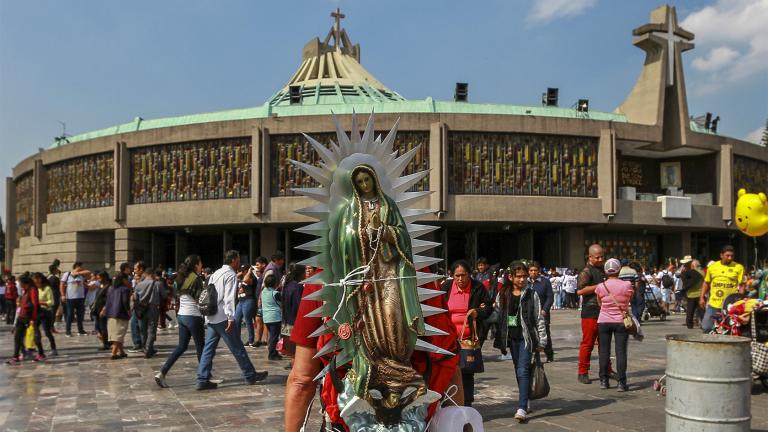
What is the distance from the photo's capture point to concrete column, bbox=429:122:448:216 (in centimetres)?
2958

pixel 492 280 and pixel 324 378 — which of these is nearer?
pixel 324 378

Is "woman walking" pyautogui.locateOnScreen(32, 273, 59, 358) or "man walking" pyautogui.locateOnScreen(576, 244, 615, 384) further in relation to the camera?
"woman walking" pyautogui.locateOnScreen(32, 273, 59, 358)

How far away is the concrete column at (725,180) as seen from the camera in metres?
34.1

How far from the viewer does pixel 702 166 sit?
117 ft

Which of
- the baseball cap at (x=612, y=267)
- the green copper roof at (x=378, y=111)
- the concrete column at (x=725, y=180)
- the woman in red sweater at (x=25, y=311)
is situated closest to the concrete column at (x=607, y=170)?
the green copper roof at (x=378, y=111)

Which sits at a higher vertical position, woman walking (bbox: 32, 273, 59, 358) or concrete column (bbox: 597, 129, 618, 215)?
concrete column (bbox: 597, 129, 618, 215)

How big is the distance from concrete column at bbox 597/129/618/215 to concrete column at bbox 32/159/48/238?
29.0 metres

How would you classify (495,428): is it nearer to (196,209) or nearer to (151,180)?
(196,209)

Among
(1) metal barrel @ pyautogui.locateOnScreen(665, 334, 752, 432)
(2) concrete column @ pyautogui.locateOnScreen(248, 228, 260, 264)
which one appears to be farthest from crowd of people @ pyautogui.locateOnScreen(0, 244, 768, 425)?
(2) concrete column @ pyautogui.locateOnScreen(248, 228, 260, 264)

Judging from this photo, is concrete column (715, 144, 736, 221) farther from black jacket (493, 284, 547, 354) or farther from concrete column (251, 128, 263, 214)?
black jacket (493, 284, 547, 354)

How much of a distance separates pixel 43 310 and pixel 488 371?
7.92 meters

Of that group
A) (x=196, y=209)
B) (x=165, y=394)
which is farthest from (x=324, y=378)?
(x=196, y=209)

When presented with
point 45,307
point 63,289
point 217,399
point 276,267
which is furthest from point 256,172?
point 217,399

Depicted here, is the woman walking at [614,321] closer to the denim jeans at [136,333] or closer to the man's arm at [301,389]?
the man's arm at [301,389]
